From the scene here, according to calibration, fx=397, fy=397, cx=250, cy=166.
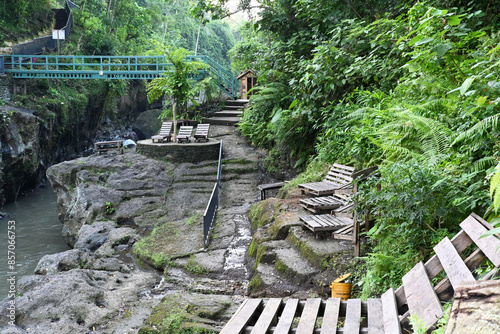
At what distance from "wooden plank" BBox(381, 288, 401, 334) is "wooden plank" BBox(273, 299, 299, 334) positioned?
23.9 inches

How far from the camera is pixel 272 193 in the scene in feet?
38.6

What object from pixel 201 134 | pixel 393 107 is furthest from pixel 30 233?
pixel 393 107

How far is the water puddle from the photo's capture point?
7.14 metres

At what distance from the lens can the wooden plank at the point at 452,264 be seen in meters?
2.32

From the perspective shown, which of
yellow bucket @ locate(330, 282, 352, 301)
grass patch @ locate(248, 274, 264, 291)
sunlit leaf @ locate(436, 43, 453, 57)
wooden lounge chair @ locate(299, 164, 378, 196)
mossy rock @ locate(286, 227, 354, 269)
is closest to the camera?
yellow bucket @ locate(330, 282, 352, 301)

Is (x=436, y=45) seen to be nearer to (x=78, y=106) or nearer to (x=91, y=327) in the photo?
(x=91, y=327)

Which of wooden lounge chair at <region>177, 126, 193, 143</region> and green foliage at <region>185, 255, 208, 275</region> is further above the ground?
wooden lounge chair at <region>177, 126, 193, 143</region>

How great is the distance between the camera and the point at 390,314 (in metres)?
2.51

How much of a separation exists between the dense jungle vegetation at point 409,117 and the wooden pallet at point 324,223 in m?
0.77

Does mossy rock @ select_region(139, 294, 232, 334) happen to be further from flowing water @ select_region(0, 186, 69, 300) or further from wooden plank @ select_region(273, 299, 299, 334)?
flowing water @ select_region(0, 186, 69, 300)

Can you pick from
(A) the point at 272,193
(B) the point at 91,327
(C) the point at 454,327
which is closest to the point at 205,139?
(A) the point at 272,193

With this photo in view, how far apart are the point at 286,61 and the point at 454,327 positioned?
11.0m

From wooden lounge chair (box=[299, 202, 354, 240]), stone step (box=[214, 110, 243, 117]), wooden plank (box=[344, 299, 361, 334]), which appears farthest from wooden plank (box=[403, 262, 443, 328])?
stone step (box=[214, 110, 243, 117])

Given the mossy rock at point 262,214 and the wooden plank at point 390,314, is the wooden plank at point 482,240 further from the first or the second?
the mossy rock at point 262,214
